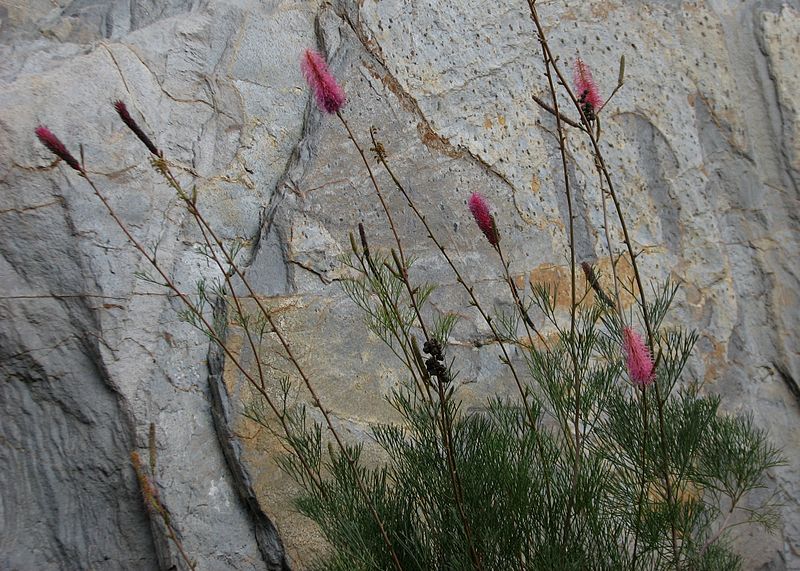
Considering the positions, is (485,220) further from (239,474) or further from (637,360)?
(239,474)

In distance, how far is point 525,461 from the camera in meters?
1.32

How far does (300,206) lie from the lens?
5.87ft

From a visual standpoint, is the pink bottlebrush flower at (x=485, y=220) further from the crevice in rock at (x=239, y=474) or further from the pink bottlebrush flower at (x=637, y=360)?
the crevice in rock at (x=239, y=474)

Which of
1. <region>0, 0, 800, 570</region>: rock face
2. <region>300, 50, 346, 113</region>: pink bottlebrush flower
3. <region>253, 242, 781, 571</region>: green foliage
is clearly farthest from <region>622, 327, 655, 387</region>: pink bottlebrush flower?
<region>0, 0, 800, 570</region>: rock face

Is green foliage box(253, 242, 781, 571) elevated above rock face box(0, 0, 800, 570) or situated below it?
below

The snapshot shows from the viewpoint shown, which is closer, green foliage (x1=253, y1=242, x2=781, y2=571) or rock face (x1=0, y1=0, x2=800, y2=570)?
green foliage (x1=253, y1=242, x2=781, y2=571)

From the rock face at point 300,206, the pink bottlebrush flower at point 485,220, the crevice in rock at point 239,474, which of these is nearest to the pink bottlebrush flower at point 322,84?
the pink bottlebrush flower at point 485,220

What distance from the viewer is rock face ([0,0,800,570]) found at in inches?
62.9

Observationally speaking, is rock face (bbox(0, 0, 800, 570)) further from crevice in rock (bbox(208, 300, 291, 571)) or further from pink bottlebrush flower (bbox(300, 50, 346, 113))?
pink bottlebrush flower (bbox(300, 50, 346, 113))

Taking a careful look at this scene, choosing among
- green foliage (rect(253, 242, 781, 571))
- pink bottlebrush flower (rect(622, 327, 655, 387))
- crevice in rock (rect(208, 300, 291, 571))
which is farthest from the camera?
crevice in rock (rect(208, 300, 291, 571))

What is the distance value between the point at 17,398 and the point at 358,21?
1.05 meters

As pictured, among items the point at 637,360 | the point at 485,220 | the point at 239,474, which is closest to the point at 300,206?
the point at 239,474

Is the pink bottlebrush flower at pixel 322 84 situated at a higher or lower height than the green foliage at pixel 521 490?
higher

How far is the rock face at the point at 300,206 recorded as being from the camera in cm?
160
